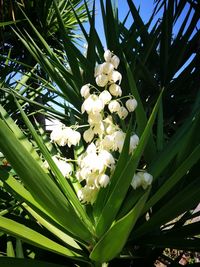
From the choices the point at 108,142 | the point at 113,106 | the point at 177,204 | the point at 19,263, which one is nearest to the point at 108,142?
the point at 108,142

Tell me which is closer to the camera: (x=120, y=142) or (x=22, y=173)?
(x=22, y=173)

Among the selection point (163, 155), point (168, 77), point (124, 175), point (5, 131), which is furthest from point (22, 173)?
point (168, 77)

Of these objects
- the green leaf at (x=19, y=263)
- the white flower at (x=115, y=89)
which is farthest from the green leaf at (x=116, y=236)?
the white flower at (x=115, y=89)

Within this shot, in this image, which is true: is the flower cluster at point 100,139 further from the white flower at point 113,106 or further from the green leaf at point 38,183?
the green leaf at point 38,183

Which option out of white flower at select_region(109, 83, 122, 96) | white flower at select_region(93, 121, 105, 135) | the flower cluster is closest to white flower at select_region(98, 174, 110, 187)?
the flower cluster

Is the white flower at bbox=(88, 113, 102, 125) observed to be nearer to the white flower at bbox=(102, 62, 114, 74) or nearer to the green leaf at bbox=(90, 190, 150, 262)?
the white flower at bbox=(102, 62, 114, 74)

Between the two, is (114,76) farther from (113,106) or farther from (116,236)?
(116,236)

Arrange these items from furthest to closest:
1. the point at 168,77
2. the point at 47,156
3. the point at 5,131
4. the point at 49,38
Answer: the point at 49,38
the point at 168,77
the point at 47,156
the point at 5,131

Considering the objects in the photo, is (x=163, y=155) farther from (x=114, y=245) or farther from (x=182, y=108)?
(x=182, y=108)

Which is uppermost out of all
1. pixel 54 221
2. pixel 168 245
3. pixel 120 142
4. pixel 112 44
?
pixel 112 44
